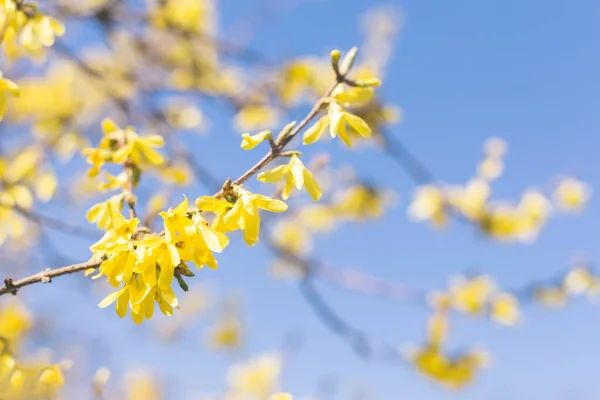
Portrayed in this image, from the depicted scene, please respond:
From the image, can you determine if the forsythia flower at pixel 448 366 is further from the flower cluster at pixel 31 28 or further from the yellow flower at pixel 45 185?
the flower cluster at pixel 31 28

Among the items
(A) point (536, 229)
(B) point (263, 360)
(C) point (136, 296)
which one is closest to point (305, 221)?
(B) point (263, 360)

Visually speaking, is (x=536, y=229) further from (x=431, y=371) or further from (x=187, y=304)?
(x=187, y=304)

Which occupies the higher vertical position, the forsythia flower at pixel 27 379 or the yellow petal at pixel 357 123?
the yellow petal at pixel 357 123

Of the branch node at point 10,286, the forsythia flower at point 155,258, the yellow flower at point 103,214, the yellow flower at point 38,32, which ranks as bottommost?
the branch node at point 10,286

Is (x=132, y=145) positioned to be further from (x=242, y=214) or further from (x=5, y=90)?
(x=242, y=214)

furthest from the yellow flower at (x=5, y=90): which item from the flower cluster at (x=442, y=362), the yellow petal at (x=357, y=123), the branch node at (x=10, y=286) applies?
the flower cluster at (x=442, y=362)

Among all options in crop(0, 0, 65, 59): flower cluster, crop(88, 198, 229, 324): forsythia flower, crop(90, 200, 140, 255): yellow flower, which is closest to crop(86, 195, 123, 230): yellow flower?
crop(90, 200, 140, 255): yellow flower

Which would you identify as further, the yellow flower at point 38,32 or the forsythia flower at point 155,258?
the yellow flower at point 38,32

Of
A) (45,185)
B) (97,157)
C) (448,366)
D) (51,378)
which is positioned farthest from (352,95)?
(448,366)
